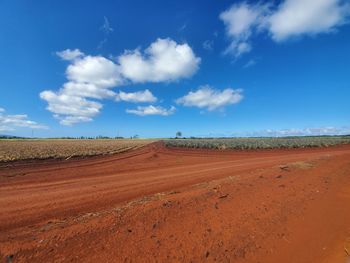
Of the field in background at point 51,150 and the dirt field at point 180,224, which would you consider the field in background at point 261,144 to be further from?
the dirt field at point 180,224

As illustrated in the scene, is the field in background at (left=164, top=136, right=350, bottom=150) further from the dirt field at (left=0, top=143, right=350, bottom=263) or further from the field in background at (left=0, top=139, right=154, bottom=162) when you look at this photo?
the dirt field at (left=0, top=143, right=350, bottom=263)

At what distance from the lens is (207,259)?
4.35 m

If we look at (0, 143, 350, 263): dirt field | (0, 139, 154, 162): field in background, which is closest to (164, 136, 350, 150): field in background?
(0, 139, 154, 162): field in background

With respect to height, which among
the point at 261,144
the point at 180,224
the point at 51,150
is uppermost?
the point at 261,144

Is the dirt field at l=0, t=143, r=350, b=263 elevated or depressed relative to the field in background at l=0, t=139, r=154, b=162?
depressed

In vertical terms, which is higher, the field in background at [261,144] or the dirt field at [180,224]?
the field in background at [261,144]

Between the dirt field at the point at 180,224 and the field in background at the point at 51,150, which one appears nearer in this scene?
the dirt field at the point at 180,224

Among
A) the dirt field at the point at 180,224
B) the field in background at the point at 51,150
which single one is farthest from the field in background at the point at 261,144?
the dirt field at the point at 180,224

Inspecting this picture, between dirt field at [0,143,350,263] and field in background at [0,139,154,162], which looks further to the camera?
field in background at [0,139,154,162]

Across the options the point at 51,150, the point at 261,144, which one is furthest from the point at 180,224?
the point at 261,144

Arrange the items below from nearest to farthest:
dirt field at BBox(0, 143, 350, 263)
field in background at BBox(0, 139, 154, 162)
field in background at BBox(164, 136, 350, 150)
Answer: dirt field at BBox(0, 143, 350, 263)
field in background at BBox(0, 139, 154, 162)
field in background at BBox(164, 136, 350, 150)

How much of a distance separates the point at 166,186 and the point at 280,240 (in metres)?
5.05

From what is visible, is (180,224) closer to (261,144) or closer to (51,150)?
(51,150)

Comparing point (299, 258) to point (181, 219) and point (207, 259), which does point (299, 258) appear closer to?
point (207, 259)
